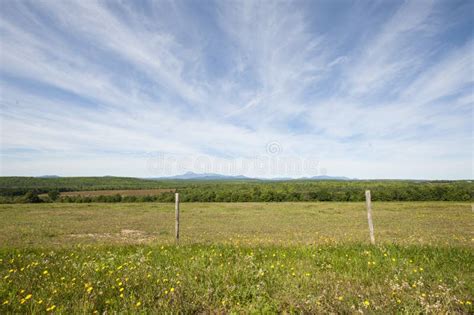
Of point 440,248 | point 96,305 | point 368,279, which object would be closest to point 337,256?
A: point 368,279

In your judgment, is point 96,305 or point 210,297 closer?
point 96,305

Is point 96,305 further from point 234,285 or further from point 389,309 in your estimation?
point 389,309

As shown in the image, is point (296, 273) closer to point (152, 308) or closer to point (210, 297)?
point (210, 297)

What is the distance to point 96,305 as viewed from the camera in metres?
3.73

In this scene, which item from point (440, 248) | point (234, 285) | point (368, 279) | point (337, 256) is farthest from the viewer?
point (440, 248)

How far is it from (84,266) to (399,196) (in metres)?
59.1

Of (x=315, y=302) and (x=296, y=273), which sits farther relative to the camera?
(x=296, y=273)

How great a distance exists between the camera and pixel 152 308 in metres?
3.61

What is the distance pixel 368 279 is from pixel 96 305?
523 centimetres

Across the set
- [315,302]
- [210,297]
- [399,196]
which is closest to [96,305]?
[210,297]

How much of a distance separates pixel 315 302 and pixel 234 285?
4.88ft

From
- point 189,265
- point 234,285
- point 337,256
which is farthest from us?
point 337,256

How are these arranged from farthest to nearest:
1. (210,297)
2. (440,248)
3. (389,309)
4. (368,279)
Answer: (440,248)
(368,279)
(210,297)
(389,309)

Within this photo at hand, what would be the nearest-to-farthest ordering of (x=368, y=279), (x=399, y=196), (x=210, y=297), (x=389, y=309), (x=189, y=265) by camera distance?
(x=389, y=309) → (x=210, y=297) → (x=368, y=279) → (x=189, y=265) → (x=399, y=196)
